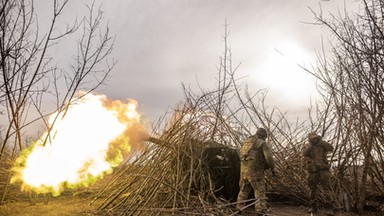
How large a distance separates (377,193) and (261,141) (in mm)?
4140

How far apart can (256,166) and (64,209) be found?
4.79 meters

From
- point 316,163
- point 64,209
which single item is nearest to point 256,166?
point 316,163

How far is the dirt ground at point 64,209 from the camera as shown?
292 inches

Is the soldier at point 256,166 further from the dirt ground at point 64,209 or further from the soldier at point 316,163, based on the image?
the soldier at point 316,163

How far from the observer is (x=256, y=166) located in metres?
7.06

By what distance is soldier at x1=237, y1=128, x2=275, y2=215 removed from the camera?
6934 millimetres

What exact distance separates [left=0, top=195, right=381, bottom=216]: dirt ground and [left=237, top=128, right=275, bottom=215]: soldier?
1.57 ft

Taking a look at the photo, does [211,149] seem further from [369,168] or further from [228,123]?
[369,168]

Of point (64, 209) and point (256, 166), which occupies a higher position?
point (256, 166)

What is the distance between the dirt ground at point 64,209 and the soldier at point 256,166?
1.57 ft

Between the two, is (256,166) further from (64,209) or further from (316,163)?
(64,209)

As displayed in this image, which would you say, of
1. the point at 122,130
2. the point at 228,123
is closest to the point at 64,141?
the point at 122,130

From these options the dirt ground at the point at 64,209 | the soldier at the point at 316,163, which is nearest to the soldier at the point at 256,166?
the dirt ground at the point at 64,209

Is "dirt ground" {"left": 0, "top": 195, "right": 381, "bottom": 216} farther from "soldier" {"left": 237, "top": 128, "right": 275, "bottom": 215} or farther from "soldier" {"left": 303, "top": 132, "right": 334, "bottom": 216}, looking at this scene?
"soldier" {"left": 303, "top": 132, "right": 334, "bottom": 216}
